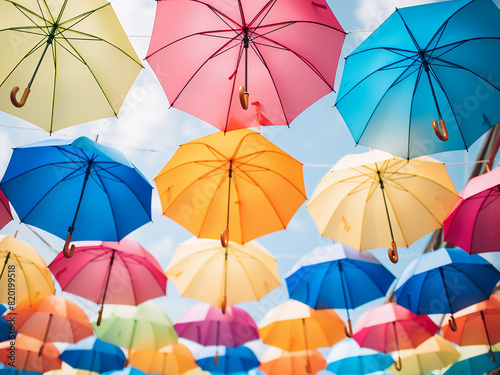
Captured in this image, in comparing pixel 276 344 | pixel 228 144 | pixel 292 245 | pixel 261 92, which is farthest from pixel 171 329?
pixel 261 92

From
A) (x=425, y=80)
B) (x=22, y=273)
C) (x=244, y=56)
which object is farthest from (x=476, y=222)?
(x=22, y=273)

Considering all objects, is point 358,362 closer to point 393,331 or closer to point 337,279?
point 393,331

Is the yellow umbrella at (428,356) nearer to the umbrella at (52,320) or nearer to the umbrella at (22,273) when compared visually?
the umbrella at (52,320)

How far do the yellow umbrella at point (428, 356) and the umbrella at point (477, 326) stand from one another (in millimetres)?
557

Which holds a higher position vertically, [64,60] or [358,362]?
[64,60]

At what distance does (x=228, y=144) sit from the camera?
4730 millimetres

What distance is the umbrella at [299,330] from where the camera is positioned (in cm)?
658

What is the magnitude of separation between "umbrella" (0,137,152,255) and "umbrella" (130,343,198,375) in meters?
3.75

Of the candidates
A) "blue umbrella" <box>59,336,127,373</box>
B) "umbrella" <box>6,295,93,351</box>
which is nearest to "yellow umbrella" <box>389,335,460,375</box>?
"blue umbrella" <box>59,336,127,373</box>

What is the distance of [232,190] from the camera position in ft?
17.0

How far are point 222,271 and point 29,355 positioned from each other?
3916mm

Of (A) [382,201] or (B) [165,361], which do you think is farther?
(B) [165,361]

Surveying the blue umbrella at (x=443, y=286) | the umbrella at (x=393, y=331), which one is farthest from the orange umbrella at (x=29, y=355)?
the blue umbrella at (x=443, y=286)

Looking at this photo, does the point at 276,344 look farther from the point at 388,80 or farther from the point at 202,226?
the point at 388,80
